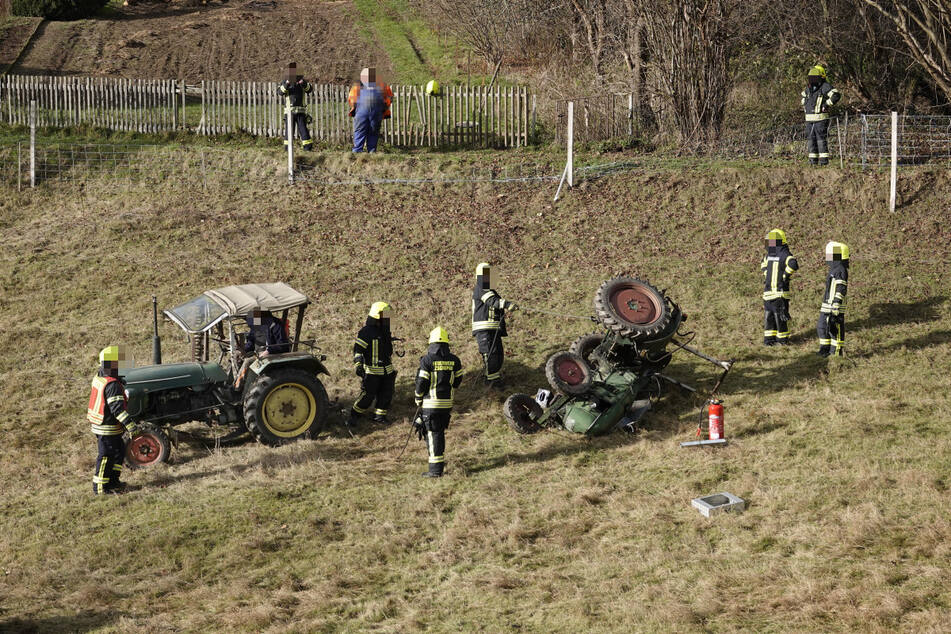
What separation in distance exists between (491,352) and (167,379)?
14.2 ft

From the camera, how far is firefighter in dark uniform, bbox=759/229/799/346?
43.2 feet

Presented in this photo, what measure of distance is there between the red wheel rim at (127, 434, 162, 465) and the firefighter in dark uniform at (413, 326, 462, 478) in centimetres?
310

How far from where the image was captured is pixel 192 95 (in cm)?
2477

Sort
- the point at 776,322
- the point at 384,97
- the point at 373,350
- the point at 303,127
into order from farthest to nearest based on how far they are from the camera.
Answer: the point at 384,97, the point at 303,127, the point at 776,322, the point at 373,350

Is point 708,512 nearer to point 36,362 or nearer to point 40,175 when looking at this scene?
point 36,362

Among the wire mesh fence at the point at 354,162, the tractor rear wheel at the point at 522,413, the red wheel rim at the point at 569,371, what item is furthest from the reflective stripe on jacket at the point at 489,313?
the wire mesh fence at the point at 354,162

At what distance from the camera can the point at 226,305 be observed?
11.5 meters

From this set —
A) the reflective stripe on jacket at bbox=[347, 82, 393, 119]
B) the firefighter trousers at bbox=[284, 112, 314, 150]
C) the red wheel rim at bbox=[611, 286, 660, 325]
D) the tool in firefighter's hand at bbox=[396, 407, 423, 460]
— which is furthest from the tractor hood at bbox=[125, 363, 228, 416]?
the reflective stripe on jacket at bbox=[347, 82, 393, 119]

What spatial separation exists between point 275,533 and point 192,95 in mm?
18677

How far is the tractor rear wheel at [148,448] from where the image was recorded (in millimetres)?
10719

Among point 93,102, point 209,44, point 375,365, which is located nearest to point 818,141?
point 375,365

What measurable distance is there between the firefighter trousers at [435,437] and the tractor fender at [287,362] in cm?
187

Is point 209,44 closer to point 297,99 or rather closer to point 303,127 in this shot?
point 297,99

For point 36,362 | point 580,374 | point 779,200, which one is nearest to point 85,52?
point 36,362
